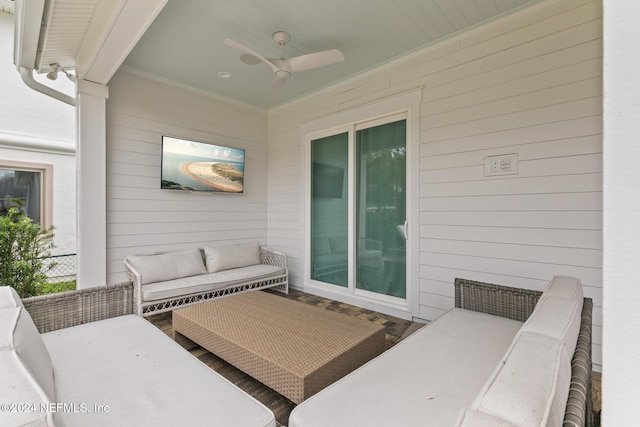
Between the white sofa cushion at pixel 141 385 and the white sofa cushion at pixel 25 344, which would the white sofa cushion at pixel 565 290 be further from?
the white sofa cushion at pixel 25 344

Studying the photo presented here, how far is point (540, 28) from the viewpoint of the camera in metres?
2.51

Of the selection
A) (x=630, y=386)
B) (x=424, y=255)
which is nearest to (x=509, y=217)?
(x=424, y=255)

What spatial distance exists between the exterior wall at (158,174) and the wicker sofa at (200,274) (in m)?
0.28

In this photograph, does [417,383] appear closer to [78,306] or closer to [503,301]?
[503,301]

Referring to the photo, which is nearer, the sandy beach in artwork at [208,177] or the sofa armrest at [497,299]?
the sofa armrest at [497,299]

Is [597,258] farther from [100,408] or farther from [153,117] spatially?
[153,117]

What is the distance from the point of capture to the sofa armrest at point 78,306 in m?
1.81

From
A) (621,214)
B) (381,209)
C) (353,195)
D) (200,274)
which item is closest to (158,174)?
(200,274)

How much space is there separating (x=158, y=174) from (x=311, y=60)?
249 cm

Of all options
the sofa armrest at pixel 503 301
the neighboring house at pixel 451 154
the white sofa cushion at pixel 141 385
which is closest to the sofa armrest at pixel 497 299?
the sofa armrest at pixel 503 301

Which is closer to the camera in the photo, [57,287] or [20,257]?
[20,257]

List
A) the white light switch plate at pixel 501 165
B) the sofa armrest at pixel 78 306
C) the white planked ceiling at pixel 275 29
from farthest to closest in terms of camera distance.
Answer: the white light switch plate at pixel 501 165, the white planked ceiling at pixel 275 29, the sofa armrest at pixel 78 306

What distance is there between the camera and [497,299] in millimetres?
2289

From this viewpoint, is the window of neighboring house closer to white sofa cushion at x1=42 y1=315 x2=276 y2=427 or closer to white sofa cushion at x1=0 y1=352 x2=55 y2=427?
white sofa cushion at x1=42 y1=315 x2=276 y2=427
